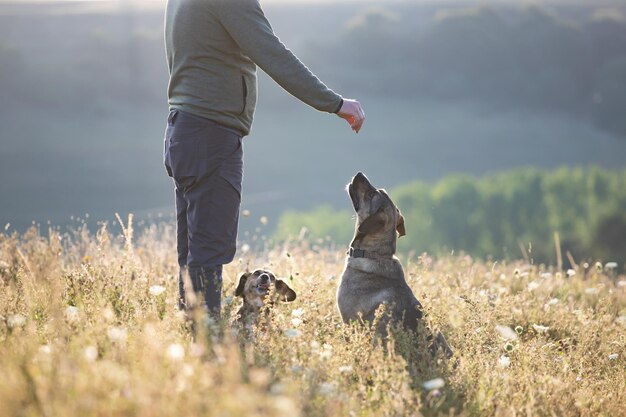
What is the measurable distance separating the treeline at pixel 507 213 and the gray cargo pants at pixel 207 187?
6250cm

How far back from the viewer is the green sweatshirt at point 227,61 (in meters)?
4.52

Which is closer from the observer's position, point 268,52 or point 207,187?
point 268,52

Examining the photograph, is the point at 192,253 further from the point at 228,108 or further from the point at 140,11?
the point at 140,11

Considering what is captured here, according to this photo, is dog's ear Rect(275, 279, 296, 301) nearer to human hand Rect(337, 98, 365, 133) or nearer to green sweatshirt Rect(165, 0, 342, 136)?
green sweatshirt Rect(165, 0, 342, 136)

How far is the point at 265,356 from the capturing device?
13.4 ft

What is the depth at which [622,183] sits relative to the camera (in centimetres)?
7462

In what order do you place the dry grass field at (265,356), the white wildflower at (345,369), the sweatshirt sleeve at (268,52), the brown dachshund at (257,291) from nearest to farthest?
1. the dry grass field at (265,356)
2. the white wildflower at (345,369)
3. the sweatshirt sleeve at (268,52)
4. the brown dachshund at (257,291)

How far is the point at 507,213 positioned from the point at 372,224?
235ft

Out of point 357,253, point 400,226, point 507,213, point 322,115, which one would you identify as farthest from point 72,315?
point 322,115

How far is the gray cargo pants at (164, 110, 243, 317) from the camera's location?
466cm

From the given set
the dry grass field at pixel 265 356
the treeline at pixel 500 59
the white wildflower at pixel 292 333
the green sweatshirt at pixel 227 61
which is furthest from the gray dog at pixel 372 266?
the treeline at pixel 500 59

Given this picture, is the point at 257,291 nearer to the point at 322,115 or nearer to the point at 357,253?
the point at 357,253

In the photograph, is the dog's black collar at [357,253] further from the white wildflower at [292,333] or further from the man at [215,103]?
the white wildflower at [292,333]

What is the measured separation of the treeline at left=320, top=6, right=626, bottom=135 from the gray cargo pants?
8399cm
